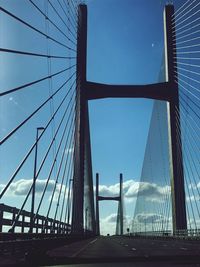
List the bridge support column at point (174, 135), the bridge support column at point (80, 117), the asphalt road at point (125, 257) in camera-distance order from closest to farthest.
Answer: the asphalt road at point (125, 257) → the bridge support column at point (174, 135) → the bridge support column at point (80, 117)

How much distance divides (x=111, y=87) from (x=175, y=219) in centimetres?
1064

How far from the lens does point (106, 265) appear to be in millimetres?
14828

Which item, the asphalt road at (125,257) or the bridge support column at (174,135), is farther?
the bridge support column at (174,135)

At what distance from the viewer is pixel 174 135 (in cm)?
3728

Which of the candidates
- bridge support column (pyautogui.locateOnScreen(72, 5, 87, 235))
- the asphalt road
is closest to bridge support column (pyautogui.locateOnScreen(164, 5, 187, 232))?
bridge support column (pyautogui.locateOnScreen(72, 5, 87, 235))

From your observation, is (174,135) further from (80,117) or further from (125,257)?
(125,257)

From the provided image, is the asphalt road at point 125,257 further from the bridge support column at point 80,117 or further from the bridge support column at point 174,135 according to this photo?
the bridge support column at point 80,117

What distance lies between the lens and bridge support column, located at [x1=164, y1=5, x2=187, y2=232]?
1410 inches

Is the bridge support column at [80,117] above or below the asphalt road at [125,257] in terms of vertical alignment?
above

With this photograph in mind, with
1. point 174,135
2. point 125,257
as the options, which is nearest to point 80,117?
point 174,135

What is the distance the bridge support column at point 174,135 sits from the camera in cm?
3581

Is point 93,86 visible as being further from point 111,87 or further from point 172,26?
point 172,26

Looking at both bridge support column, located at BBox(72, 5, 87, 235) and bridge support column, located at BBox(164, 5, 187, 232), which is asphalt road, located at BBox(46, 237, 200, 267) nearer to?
bridge support column, located at BBox(164, 5, 187, 232)

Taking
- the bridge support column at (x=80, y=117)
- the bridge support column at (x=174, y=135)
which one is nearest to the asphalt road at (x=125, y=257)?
the bridge support column at (x=174, y=135)
